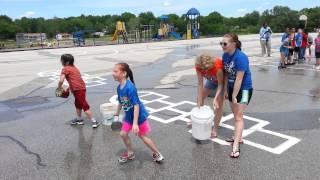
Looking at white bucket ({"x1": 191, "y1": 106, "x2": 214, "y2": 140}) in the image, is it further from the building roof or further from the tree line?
the tree line

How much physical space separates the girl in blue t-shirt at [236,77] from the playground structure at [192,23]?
4068 cm

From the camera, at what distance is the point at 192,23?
153ft

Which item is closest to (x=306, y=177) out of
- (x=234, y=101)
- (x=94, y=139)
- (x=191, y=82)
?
(x=234, y=101)

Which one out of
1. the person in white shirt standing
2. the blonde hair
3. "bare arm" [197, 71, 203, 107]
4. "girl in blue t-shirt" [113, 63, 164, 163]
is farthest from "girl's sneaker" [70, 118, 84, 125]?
the person in white shirt standing

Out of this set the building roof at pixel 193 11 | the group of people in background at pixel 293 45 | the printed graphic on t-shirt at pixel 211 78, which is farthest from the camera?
the building roof at pixel 193 11

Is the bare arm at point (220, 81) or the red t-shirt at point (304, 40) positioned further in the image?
the red t-shirt at point (304, 40)

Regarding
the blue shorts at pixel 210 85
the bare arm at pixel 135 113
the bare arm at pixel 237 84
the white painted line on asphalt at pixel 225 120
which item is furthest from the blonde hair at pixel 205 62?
the white painted line on asphalt at pixel 225 120

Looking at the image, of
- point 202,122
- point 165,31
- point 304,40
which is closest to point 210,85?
point 202,122

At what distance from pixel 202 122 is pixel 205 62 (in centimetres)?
93

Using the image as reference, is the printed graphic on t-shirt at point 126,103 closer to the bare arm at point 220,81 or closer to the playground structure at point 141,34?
the bare arm at point 220,81

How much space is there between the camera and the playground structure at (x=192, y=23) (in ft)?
148

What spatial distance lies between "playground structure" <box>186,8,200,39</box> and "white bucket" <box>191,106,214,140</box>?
132 ft

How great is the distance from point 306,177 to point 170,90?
5.82m

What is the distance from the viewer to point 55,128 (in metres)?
6.53
